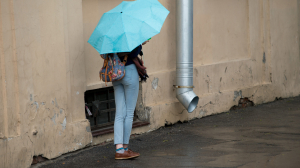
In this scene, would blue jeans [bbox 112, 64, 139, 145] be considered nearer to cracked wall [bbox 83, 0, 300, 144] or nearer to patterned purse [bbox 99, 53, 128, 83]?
patterned purse [bbox 99, 53, 128, 83]

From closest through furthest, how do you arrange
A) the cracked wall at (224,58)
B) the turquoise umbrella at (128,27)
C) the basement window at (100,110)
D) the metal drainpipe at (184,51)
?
the turquoise umbrella at (128,27) → the basement window at (100,110) → the cracked wall at (224,58) → the metal drainpipe at (184,51)

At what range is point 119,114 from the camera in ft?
15.1

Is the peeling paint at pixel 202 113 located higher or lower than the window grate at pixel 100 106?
lower

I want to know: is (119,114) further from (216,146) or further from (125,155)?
(216,146)

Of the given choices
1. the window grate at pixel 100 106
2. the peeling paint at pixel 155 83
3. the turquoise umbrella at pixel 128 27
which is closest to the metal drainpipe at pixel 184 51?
the peeling paint at pixel 155 83

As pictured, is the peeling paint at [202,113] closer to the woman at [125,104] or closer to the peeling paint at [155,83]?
the peeling paint at [155,83]

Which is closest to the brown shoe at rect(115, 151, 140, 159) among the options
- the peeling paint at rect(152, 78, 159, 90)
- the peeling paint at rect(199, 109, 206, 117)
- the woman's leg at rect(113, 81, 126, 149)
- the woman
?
the woman

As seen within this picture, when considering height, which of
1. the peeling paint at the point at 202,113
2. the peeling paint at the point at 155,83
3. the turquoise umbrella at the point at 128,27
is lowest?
the peeling paint at the point at 202,113

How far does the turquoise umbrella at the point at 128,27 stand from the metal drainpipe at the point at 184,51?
6.28 ft

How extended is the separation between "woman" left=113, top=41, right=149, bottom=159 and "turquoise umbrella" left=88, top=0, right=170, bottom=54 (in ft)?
1.17

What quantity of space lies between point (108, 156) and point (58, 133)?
2.12ft

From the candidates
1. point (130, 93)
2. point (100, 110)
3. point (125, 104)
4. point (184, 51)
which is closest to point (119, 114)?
point (125, 104)

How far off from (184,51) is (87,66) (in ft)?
5.55

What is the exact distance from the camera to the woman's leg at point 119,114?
15.1 ft
